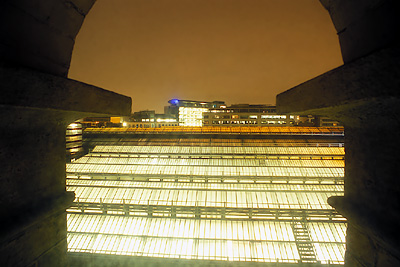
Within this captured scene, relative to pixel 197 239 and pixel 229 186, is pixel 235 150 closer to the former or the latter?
pixel 229 186

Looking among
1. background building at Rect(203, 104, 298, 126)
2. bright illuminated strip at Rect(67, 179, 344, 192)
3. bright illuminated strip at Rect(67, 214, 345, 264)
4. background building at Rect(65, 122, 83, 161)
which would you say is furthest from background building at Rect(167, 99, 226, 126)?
bright illuminated strip at Rect(67, 214, 345, 264)

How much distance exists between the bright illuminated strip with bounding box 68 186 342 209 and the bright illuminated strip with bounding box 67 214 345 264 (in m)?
1.22

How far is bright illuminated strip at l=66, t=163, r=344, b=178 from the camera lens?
1537 cm

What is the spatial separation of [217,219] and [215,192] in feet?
6.62

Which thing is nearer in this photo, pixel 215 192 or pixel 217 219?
pixel 217 219

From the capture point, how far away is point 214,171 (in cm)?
1583
